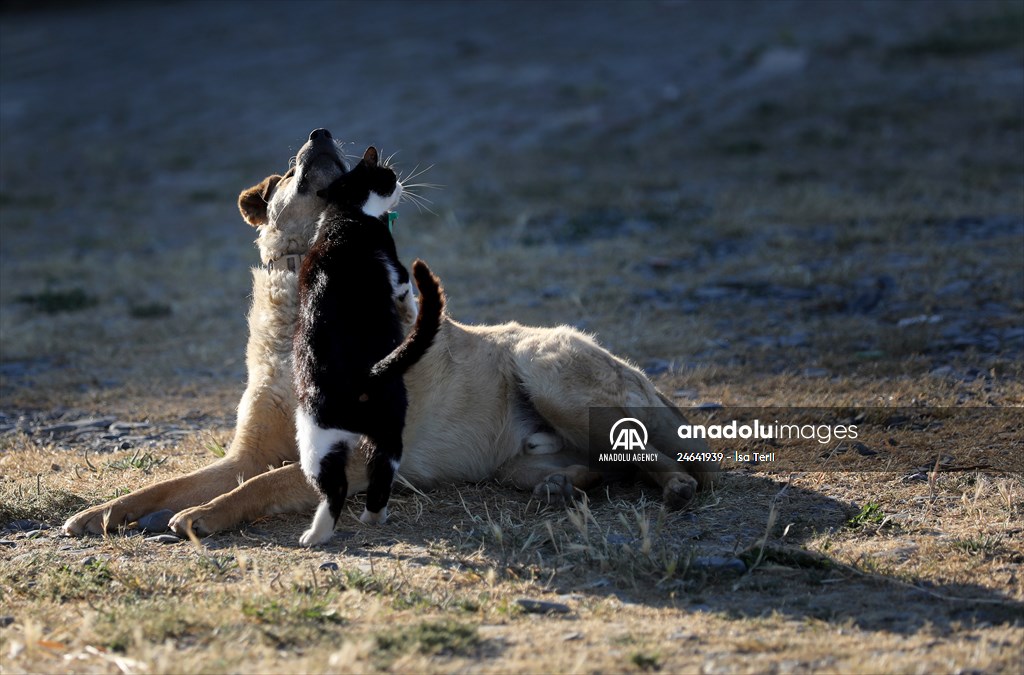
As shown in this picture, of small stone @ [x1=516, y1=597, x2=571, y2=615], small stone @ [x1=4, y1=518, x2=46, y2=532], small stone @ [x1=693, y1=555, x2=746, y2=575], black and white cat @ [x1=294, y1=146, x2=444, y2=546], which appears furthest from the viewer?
small stone @ [x1=4, y1=518, x2=46, y2=532]

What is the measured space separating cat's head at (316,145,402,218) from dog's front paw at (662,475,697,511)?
1.70 m

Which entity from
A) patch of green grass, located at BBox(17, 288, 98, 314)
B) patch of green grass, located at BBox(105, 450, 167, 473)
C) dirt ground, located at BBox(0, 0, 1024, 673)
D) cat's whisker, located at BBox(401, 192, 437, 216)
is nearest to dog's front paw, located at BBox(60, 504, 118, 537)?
dirt ground, located at BBox(0, 0, 1024, 673)

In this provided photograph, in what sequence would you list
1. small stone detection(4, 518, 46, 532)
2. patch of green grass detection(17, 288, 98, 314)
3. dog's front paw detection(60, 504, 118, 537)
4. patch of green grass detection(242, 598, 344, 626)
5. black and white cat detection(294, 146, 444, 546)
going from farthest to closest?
patch of green grass detection(17, 288, 98, 314) → small stone detection(4, 518, 46, 532) → dog's front paw detection(60, 504, 118, 537) → black and white cat detection(294, 146, 444, 546) → patch of green grass detection(242, 598, 344, 626)

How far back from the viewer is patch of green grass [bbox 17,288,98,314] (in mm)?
10094

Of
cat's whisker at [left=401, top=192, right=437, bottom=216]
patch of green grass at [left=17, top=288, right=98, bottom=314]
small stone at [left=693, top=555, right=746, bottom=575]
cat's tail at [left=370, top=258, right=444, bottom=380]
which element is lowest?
small stone at [left=693, top=555, right=746, bottom=575]

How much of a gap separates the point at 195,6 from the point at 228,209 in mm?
16688

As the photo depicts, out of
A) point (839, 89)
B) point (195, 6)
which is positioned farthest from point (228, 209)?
point (195, 6)

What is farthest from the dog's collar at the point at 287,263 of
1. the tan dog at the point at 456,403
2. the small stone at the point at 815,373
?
the small stone at the point at 815,373

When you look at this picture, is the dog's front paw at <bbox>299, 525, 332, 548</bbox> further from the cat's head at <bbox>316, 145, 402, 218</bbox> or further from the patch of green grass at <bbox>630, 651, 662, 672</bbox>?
the patch of green grass at <bbox>630, 651, 662, 672</bbox>

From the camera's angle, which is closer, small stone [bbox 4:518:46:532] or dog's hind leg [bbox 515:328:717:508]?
small stone [bbox 4:518:46:532]

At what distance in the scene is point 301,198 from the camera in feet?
17.5

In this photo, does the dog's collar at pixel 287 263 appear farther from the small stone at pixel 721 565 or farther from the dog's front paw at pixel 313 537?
the small stone at pixel 721 565

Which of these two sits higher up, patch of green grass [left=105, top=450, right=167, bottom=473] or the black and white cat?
the black and white cat

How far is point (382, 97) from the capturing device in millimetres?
18781
